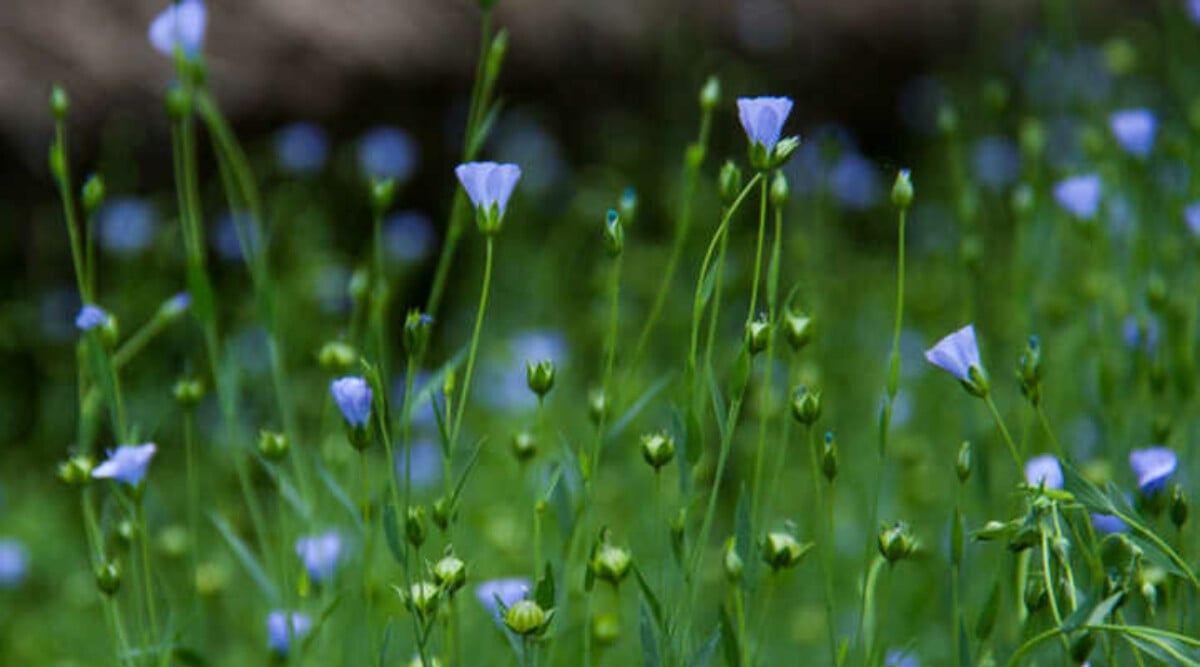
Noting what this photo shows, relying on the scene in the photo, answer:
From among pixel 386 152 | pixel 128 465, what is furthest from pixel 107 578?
pixel 386 152

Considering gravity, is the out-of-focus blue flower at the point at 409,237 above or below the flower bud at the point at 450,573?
above

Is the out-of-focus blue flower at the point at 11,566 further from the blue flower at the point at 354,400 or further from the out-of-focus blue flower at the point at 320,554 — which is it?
→ the blue flower at the point at 354,400

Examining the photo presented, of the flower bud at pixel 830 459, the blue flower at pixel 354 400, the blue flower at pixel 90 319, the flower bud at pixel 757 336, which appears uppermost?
the blue flower at pixel 90 319

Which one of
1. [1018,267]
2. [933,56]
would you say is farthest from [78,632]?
[933,56]

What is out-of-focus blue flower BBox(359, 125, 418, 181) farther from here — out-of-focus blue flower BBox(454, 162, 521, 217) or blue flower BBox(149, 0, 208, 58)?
out-of-focus blue flower BBox(454, 162, 521, 217)

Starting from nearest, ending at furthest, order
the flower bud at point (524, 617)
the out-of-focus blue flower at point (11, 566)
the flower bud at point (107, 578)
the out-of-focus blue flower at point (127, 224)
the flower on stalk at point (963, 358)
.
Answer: the flower bud at point (524, 617)
the flower on stalk at point (963, 358)
the flower bud at point (107, 578)
the out-of-focus blue flower at point (11, 566)
the out-of-focus blue flower at point (127, 224)

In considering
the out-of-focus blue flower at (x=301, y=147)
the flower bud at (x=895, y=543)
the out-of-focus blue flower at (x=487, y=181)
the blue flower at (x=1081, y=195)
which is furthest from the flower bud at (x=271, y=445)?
the out-of-focus blue flower at (x=301, y=147)

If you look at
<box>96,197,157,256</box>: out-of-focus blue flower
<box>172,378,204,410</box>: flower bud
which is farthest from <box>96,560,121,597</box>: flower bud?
<box>96,197,157,256</box>: out-of-focus blue flower

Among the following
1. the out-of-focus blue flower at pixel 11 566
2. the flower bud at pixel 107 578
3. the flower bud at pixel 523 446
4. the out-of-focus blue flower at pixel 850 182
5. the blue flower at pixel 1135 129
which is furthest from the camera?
the out-of-focus blue flower at pixel 850 182
